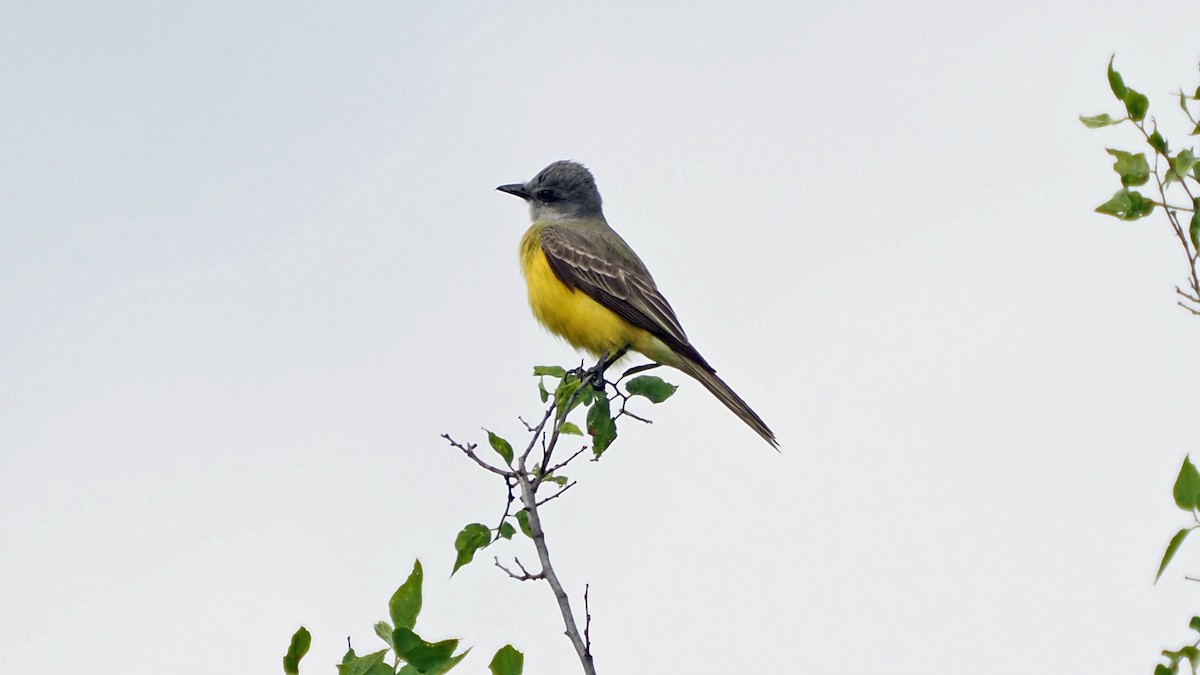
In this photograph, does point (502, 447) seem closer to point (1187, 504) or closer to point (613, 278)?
point (1187, 504)

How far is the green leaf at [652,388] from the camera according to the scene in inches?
238

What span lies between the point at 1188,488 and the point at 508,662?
1650 mm

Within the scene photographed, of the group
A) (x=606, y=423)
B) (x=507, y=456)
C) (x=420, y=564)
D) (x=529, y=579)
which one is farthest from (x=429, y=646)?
(x=606, y=423)

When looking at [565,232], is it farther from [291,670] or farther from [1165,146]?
[291,670]

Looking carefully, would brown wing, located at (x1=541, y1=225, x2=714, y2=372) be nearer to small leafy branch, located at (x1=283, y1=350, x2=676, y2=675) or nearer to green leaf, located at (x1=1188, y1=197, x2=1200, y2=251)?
small leafy branch, located at (x1=283, y1=350, x2=676, y2=675)

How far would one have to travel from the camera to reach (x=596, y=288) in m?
9.95

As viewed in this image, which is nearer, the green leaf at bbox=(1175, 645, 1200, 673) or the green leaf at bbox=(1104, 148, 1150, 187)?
the green leaf at bbox=(1175, 645, 1200, 673)

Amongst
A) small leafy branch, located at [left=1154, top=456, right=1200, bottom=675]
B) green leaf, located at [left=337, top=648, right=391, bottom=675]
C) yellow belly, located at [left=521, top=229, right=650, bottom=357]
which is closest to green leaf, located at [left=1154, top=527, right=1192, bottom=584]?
small leafy branch, located at [left=1154, top=456, right=1200, bottom=675]

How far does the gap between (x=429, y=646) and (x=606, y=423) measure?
299 centimetres

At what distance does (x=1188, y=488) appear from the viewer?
3221 millimetres

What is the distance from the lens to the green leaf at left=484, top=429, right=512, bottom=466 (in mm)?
4871

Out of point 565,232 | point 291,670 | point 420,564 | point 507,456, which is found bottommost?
point 291,670

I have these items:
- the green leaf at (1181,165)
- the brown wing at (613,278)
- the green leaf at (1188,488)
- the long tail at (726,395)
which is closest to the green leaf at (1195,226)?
the green leaf at (1181,165)

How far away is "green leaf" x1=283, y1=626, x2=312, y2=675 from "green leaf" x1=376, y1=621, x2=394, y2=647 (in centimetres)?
17
